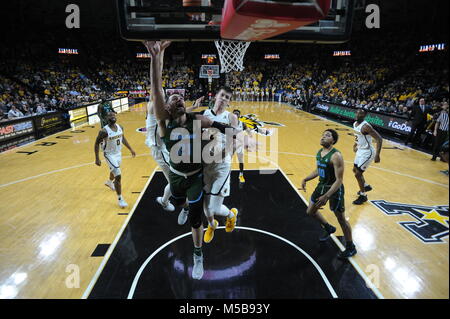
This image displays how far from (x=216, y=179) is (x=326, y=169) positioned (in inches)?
58.9

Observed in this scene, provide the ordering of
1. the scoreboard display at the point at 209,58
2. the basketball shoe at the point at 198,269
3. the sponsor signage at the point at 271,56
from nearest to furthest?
the basketball shoe at the point at 198,269 < the scoreboard display at the point at 209,58 < the sponsor signage at the point at 271,56

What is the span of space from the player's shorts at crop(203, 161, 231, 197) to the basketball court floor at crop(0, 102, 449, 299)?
95 centimetres

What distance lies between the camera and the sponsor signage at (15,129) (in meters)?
9.63

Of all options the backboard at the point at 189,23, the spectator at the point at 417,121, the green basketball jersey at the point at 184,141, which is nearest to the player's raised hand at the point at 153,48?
the green basketball jersey at the point at 184,141

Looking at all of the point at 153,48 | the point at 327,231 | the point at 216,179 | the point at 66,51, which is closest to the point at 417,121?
the point at 327,231

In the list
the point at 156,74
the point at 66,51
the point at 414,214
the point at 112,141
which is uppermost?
the point at 66,51

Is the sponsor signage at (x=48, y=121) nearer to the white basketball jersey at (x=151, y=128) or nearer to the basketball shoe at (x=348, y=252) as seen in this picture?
the white basketball jersey at (x=151, y=128)

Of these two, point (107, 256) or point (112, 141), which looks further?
point (112, 141)

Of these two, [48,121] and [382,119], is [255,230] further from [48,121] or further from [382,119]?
[48,121]

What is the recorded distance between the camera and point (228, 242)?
4207 mm

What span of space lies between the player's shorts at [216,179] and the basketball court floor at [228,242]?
3.13ft

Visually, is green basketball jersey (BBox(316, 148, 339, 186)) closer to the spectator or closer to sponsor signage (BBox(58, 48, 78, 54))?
the spectator

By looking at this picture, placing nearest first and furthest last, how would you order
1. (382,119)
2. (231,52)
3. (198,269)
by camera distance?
(198,269)
(231,52)
(382,119)

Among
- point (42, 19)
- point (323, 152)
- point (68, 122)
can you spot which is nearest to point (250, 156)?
point (323, 152)
